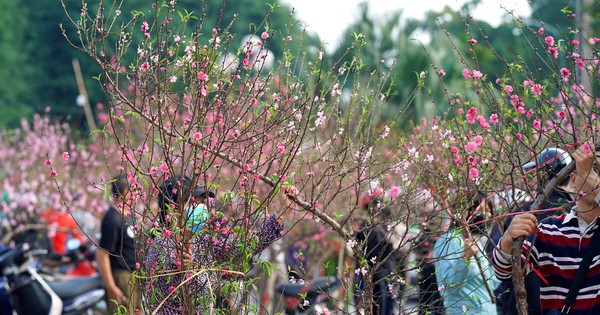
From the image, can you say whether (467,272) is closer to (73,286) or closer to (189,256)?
(189,256)

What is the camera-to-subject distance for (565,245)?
4301mm

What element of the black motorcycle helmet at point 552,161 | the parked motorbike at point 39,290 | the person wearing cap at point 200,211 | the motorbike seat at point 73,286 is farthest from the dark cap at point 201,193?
the motorbike seat at point 73,286

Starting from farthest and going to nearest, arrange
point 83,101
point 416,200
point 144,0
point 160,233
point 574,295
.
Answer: point 144,0 < point 83,101 < point 416,200 < point 160,233 < point 574,295

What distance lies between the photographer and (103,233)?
8.21 m

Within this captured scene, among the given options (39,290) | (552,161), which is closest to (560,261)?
(552,161)

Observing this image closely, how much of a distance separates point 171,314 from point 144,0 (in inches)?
1611

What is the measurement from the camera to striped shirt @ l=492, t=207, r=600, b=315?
4.19 metres

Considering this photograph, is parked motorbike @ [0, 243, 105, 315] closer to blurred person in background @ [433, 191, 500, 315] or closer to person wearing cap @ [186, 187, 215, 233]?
blurred person in background @ [433, 191, 500, 315]

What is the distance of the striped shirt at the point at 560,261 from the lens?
4.19 meters

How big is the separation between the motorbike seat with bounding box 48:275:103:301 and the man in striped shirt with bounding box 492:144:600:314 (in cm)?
711

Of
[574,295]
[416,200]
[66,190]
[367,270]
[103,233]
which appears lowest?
[574,295]

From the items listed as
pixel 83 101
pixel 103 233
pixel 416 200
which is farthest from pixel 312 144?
pixel 83 101

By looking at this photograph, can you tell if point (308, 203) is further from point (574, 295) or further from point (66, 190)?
point (66, 190)

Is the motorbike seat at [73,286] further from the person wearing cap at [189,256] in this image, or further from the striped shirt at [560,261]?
the striped shirt at [560,261]
